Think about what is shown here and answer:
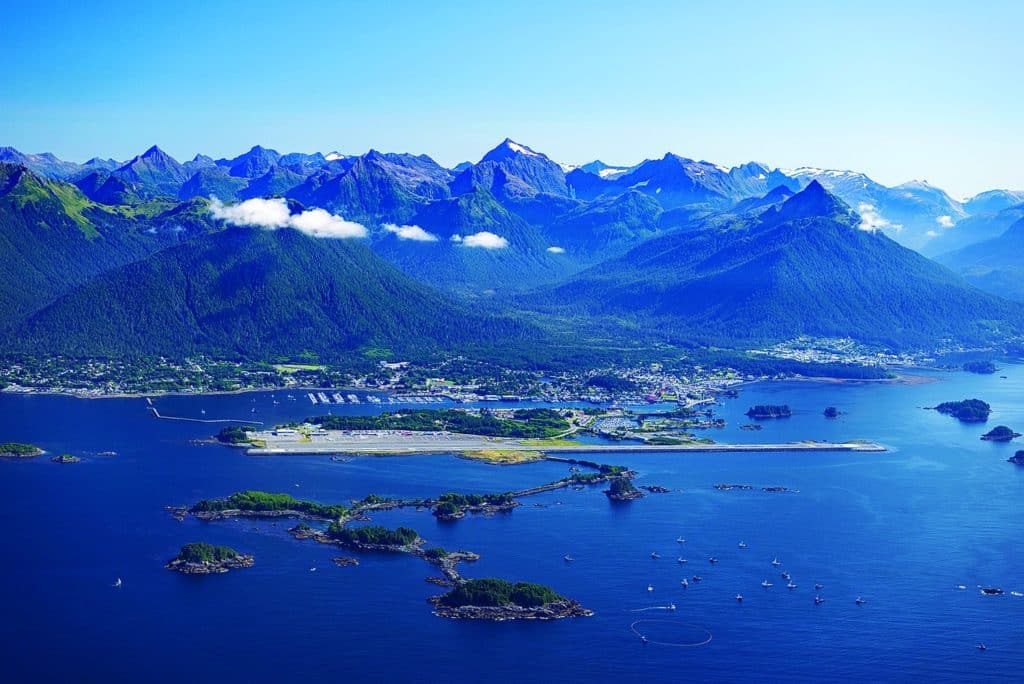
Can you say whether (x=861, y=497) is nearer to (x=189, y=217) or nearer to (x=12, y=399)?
(x=12, y=399)

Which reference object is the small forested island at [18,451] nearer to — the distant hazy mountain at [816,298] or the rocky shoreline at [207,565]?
the rocky shoreline at [207,565]

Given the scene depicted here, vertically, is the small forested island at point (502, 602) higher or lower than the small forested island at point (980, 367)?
lower

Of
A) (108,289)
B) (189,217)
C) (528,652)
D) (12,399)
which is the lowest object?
(528,652)

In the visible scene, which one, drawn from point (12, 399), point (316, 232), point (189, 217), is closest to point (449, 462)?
point (12, 399)

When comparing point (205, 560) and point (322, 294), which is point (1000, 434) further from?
point (322, 294)

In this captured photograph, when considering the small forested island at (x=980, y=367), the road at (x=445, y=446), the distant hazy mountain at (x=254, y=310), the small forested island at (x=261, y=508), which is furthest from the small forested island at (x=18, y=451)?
the small forested island at (x=980, y=367)

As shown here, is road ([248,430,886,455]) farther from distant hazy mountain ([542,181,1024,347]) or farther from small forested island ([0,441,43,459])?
distant hazy mountain ([542,181,1024,347])
